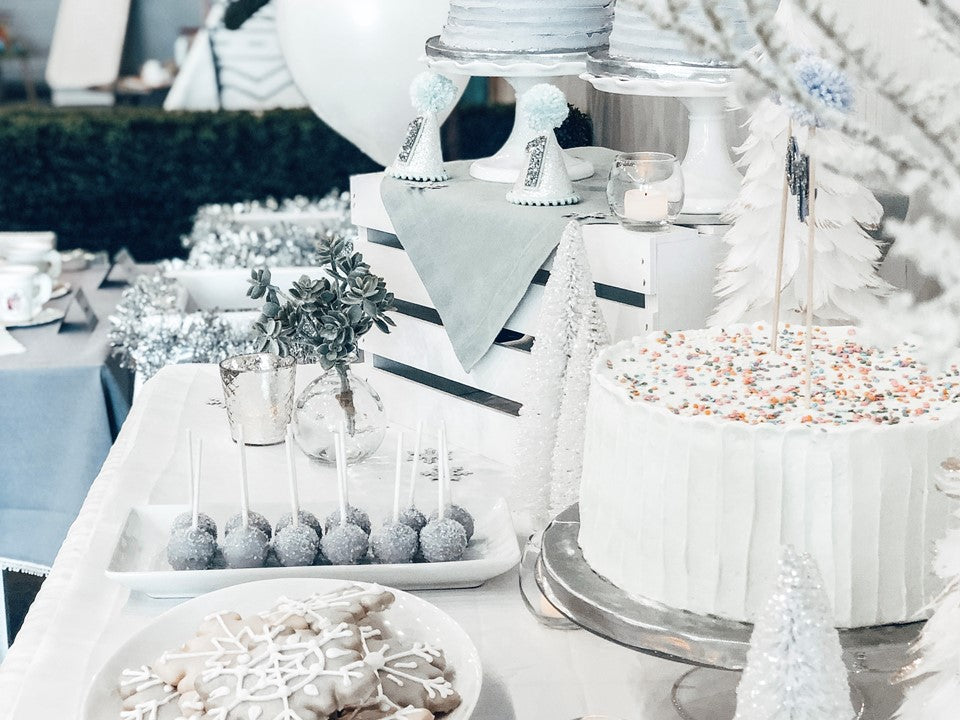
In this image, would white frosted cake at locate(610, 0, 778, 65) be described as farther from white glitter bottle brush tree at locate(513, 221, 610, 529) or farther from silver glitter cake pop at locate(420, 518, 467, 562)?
silver glitter cake pop at locate(420, 518, 467, 562)

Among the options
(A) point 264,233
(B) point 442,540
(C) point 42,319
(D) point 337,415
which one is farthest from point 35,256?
(B) point 442,540

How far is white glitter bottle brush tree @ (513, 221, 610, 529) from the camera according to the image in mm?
1066

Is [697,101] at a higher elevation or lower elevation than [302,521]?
higher

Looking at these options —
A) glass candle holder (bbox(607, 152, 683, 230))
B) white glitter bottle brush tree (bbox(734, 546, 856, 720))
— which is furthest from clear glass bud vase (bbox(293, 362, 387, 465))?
white glitter bottle brush tree (bbox(734, 546, 856, 720))

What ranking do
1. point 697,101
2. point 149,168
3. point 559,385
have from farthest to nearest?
point 149,168
point 697,101
point 559,385

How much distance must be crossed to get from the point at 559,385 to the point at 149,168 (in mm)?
3148

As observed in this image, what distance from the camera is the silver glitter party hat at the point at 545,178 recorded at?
4.19 ft

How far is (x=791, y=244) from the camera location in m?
1.09

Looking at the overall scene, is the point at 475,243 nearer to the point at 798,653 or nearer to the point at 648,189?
the point at 648,189

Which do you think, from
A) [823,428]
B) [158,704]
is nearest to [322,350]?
[158,704]

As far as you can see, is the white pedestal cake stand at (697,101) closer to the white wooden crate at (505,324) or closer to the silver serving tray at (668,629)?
the white wooden crate at (505,324)

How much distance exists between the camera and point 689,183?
1.25m

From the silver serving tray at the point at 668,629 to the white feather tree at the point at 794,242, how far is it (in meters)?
0.38

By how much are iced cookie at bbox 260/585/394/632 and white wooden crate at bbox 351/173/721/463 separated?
0.34 metres
